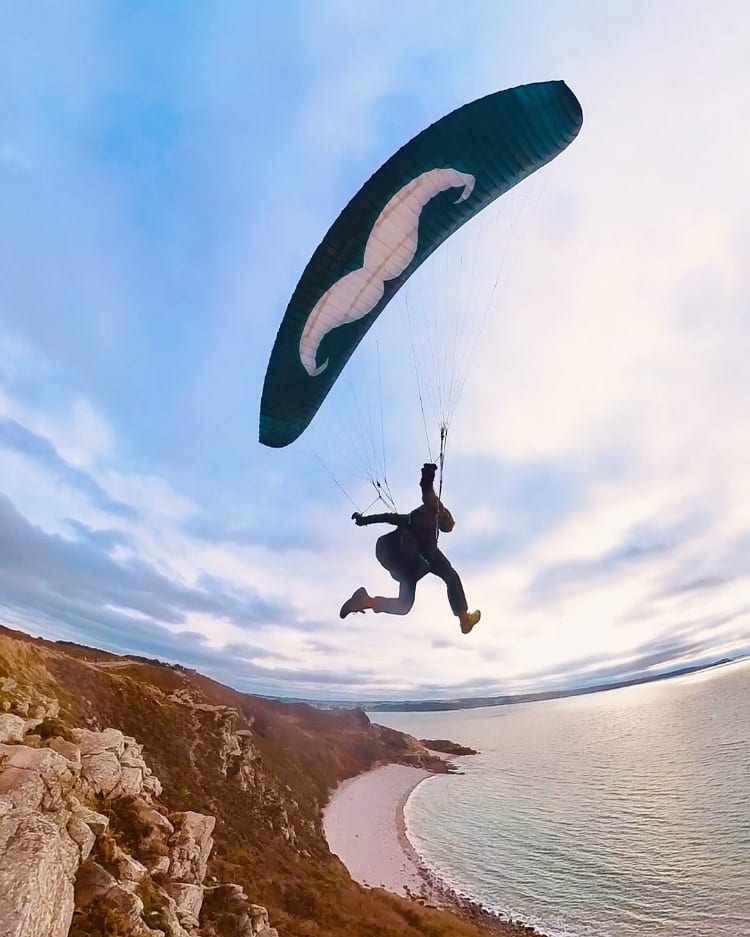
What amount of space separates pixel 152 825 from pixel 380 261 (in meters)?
15.3

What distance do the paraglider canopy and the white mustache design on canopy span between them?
0.06ft

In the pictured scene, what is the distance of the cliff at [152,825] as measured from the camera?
7711 millimetres

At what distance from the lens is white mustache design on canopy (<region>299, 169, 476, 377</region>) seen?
8.78 meters

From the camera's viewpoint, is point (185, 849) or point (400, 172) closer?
point (400, 172)

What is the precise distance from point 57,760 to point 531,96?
50.0 ft

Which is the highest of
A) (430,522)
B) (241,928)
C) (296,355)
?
(296,355)

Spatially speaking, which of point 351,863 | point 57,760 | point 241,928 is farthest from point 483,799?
point 57,760

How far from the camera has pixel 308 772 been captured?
51.1 metres

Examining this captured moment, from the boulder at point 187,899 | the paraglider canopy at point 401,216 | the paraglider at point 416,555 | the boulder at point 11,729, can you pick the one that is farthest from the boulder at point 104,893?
the paraglider canopy at point 401,216

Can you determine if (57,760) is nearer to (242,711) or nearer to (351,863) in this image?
(351,863)

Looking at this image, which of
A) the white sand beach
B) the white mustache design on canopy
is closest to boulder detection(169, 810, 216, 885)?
the white mustache design on canopy

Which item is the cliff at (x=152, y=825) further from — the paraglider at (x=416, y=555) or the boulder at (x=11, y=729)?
the paraglider at (x=416, y=555)

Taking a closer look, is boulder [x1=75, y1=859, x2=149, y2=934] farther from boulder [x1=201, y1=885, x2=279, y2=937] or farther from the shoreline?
the shoreline

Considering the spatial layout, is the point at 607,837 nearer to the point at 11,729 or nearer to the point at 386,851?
the point at 386,851
